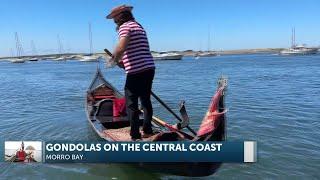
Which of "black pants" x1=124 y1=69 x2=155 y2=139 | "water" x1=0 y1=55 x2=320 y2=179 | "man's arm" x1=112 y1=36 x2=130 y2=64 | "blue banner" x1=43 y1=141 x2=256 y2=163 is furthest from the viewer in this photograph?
"water" x1=0 y1=55 x2=320 y2=179

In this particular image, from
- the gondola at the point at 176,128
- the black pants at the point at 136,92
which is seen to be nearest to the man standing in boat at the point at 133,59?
the black pants at the point at 136,92

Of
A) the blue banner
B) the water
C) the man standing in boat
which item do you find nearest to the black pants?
the man standing in boat

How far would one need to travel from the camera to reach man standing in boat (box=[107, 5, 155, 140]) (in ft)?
16.8

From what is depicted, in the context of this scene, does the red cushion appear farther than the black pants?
Yes

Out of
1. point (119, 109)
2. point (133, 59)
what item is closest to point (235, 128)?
point (119, 109)

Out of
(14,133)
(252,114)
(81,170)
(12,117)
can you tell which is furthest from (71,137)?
(252,114)

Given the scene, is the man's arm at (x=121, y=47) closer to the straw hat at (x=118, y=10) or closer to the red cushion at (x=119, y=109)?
the straw hat at (x=118, y=10)

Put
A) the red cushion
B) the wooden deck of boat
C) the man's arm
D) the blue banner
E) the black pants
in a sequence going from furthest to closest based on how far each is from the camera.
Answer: the red cushion < the wooden deck of boat < the black pants < the man's arm < the blue banner

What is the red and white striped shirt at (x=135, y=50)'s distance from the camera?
5133 mm

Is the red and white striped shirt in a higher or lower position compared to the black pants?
higher

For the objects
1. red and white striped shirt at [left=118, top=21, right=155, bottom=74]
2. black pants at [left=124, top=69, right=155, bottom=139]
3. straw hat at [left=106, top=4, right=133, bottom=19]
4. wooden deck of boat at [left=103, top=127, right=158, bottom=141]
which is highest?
straw hat at [left=106, top=4, right=133, bottom=19]

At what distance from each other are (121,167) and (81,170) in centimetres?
72

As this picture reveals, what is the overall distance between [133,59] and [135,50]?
0.12 m

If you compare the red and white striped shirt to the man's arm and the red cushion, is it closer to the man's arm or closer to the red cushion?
the man's arm
